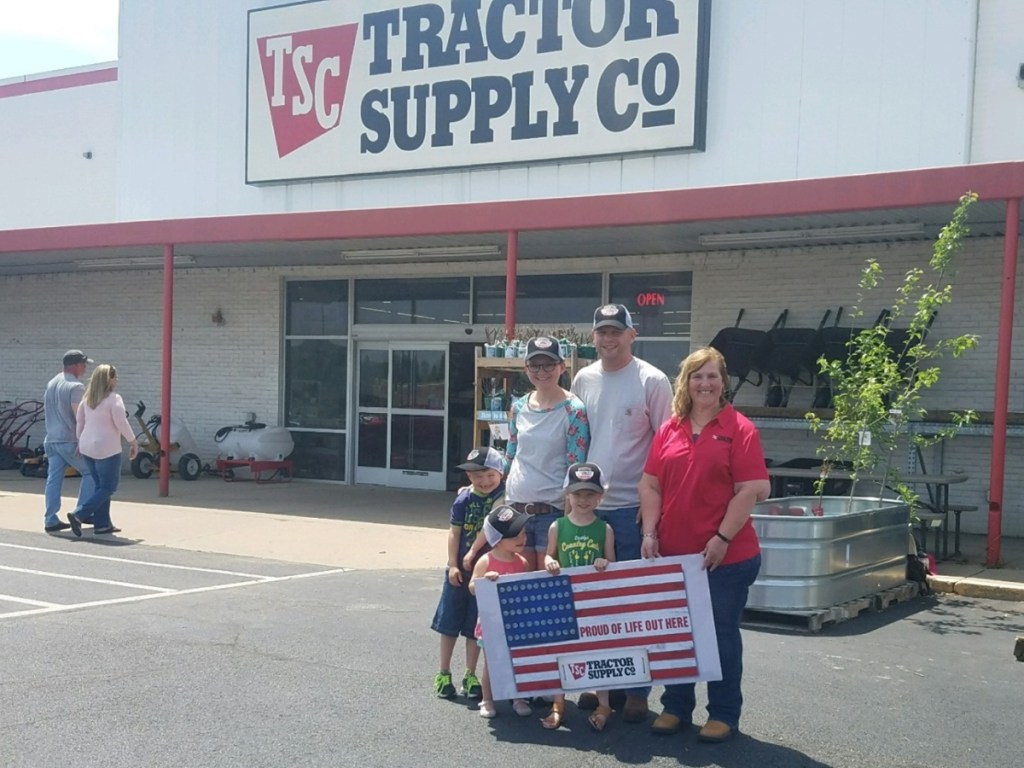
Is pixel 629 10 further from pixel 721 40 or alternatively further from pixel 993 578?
pixel 993 578

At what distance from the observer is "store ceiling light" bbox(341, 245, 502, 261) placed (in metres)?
14.6

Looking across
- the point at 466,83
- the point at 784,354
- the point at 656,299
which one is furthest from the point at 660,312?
the point at 466,83

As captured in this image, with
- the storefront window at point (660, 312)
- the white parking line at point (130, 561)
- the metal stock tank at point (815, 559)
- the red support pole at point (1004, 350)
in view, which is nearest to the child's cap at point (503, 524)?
the metal stock tank at point (815, 559)

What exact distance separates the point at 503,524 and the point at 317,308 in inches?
504

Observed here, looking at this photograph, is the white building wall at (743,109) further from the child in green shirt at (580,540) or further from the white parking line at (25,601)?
the child in green shirt at (580,540)

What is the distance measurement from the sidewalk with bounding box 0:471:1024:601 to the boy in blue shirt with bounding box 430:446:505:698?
4.38m

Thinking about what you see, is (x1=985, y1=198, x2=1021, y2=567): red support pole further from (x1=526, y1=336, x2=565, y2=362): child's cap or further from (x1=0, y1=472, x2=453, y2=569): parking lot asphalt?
(x1=526, y1=336, x2=565, y2=362): child's cap

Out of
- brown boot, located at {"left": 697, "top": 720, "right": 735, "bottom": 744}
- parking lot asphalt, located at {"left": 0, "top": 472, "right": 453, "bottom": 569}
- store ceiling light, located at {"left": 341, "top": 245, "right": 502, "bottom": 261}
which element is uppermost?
store ceiling light, located at {"left": 341, "top": 245, "right": 502, "bottom": 261}

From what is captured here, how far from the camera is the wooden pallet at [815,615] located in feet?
24.7

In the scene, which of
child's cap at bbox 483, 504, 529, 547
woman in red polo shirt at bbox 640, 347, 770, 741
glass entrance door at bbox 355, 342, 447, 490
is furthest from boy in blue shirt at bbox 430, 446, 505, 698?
glass entrance door at bbox 355, 342, 447, 490

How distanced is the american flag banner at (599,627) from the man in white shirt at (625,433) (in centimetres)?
26

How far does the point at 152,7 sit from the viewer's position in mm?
18812

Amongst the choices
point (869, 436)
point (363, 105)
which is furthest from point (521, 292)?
point (869, 436)

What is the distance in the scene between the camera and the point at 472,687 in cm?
576
